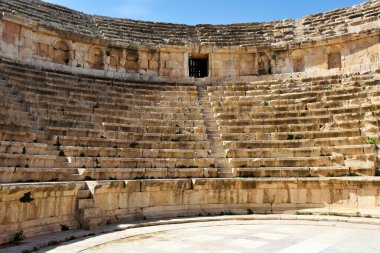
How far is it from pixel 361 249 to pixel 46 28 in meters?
13.1

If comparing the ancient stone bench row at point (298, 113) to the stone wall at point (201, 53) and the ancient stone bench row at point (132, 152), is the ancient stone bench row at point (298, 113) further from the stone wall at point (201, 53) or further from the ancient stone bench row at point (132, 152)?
the stone wall at point (201, 53)

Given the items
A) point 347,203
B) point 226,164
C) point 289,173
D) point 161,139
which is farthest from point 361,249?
point 161,139

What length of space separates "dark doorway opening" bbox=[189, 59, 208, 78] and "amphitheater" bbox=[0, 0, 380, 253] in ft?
0.17

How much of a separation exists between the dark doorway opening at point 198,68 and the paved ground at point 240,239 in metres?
9.54

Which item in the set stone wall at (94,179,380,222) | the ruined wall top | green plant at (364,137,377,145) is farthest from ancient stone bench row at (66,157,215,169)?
the ruined wall top

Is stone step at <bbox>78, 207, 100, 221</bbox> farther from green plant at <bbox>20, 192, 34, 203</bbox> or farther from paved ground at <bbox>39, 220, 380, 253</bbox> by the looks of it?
green plant at <bbox>20, 192, 34, 203</bbox>

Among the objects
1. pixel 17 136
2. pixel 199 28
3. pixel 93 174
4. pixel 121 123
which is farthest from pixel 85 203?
pixel 199 28

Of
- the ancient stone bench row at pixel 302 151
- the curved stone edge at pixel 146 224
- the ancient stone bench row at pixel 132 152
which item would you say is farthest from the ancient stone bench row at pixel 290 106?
the curved stone edge at pixel 146 224

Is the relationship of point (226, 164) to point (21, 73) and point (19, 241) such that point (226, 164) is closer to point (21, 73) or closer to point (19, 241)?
point (19, 241)

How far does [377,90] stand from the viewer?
42.9 feet

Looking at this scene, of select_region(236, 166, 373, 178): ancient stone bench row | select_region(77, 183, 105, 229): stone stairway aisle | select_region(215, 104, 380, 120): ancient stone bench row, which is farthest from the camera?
select_region(215, 104, 380, 120): ancient stone bench row

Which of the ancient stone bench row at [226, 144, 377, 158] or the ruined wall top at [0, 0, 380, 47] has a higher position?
the ruined wall top at [0, 0, 380, 47]

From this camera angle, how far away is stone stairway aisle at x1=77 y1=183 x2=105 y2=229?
8312mm

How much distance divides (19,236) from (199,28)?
1530cm
